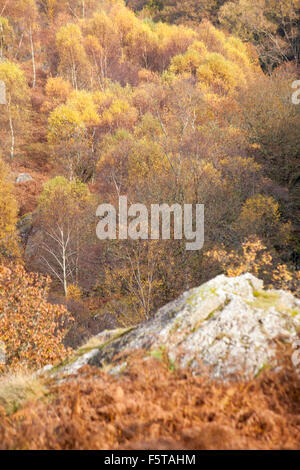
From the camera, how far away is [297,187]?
81.3 ft

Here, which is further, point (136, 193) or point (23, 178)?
point (23, 178)

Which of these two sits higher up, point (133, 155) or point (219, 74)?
point (219, 74)

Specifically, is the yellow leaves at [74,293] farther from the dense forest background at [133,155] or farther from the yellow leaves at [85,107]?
the yellow leaves at [85,107]

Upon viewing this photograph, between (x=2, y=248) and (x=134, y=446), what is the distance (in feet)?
102

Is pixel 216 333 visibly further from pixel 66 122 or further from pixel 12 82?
pixel 12 82

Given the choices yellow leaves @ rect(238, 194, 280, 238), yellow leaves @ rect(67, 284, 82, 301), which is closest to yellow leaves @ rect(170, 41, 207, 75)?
yellow leaves @ rect(238, 194, 280, 238)

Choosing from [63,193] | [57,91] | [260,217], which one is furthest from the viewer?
[57,91]

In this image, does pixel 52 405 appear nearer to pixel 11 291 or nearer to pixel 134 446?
pixel 134 446

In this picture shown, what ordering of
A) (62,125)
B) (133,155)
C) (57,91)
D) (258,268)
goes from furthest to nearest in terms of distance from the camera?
1. (57,91)
2. (62,125)
3. (133,155)
4. (258,268)

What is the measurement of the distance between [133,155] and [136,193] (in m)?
8.63

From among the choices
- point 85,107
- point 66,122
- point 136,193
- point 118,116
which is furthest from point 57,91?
point 136,193

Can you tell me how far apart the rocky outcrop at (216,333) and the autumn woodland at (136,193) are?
30 cm

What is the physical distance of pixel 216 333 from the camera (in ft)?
16.5

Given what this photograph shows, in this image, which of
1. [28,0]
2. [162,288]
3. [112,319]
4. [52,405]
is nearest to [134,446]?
[52,405]
